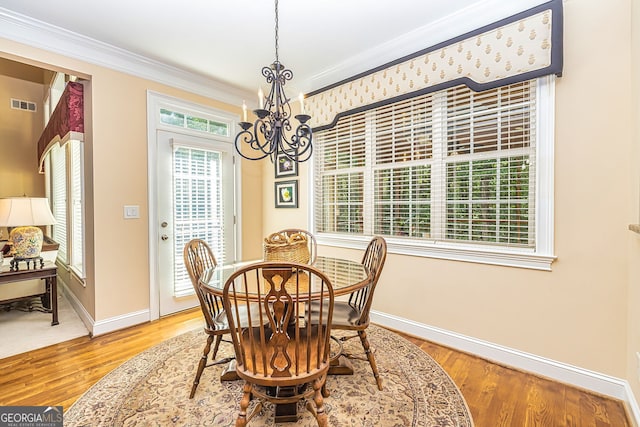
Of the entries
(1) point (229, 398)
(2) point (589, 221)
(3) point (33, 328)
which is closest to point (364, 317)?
(1) point (229, 398)

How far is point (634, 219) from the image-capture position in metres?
1.63

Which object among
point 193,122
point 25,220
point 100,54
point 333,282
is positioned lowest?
point 333,282

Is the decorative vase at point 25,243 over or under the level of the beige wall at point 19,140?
under

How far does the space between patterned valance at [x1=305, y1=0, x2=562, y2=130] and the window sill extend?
1187 millimetres

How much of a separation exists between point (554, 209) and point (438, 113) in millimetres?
1116

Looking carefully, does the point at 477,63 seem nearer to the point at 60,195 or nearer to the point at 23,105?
the point at 60,195

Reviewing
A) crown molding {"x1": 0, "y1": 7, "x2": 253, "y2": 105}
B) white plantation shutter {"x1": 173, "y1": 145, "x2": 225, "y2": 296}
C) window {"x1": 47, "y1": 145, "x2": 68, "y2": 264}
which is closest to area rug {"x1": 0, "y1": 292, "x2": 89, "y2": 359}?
window {"x1": 47, "y1": 145, "x2": 68, "y2": 264}

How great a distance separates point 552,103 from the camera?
1969 millimetres

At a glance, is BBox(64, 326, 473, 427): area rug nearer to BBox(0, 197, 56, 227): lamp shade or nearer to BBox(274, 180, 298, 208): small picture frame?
BBox(0, 197, 56, 227): lamp shade

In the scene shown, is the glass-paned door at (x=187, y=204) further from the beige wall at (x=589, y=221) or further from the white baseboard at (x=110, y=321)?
the beige wall at (x=589, y=221)

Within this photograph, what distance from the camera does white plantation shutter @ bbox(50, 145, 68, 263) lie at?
3.76 meters

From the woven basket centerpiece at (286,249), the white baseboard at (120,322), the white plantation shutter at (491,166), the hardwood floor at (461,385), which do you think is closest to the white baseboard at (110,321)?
the white baseboard at (120,322)

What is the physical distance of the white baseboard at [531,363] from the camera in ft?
5.83

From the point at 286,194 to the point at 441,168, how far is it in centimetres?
196
